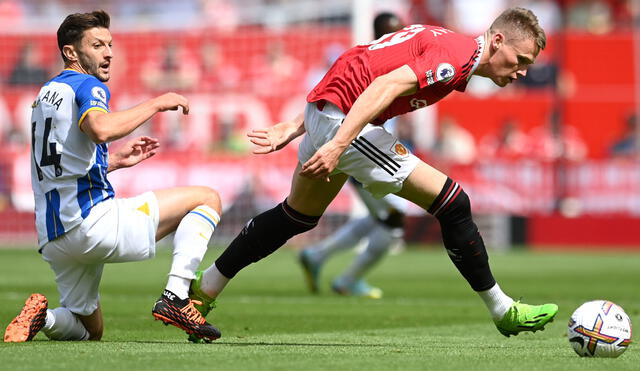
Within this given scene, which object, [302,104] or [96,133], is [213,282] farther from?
[302,104]

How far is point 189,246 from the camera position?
6.70m

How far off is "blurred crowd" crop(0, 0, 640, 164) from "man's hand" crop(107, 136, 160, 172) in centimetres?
1531

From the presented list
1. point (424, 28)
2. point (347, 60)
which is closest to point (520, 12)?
point (424, 28)

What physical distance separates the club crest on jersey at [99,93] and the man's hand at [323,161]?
3.75ft

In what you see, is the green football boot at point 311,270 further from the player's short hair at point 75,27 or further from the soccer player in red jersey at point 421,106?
the player's short hair at point 75,27

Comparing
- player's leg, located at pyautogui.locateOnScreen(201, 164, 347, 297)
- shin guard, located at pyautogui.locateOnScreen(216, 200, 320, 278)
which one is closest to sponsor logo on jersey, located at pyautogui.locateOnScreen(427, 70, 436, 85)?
player's leg, located at pyautogui.locateOnScreen(201, 164, 347, 297)

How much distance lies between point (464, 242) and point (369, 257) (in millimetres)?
4691

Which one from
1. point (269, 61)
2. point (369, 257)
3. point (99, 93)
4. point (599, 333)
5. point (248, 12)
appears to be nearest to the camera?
point (599, 333)

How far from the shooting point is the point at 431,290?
12.1 m

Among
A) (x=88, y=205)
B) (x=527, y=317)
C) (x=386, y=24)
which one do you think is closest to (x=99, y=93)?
(x=88, y=205)

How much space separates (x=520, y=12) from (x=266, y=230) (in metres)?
1.94

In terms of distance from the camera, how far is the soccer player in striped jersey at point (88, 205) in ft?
20.9

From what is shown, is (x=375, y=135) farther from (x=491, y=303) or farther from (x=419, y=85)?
(x=491, y=303)

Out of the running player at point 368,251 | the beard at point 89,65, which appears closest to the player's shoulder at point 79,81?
the beard at point 89,65
